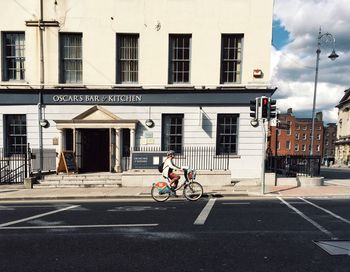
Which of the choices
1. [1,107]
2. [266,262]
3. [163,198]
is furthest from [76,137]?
[266,262]

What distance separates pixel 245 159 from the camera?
14.6 metres

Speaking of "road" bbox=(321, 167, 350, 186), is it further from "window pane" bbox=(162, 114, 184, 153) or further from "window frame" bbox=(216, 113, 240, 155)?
"window pane" bbox=(162, 114, 184, 153)

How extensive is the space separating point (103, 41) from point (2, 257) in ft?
40.5

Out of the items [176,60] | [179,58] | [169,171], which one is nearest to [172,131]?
[176,60]

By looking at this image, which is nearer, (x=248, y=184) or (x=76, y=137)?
(x=248, y=184)

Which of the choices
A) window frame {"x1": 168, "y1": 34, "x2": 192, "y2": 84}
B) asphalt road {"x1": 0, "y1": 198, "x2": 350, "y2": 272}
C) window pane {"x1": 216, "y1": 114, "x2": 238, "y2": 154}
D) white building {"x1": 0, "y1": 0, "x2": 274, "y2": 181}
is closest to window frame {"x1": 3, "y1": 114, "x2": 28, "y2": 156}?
white building {"x1": 0, "y1": 0, "x2": 274, "y2": 181}

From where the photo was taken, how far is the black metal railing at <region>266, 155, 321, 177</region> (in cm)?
1343

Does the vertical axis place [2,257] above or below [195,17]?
below

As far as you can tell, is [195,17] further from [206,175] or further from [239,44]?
[206,175]

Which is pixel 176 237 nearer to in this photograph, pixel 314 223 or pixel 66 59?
pixel 314 223

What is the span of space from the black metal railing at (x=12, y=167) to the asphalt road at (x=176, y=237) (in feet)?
18.9

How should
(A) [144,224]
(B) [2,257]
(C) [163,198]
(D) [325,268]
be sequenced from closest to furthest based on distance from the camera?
1. (D) [325,268]
2. (B) [2,257]
3. (A) [144,224]
4. (C) [163,198]

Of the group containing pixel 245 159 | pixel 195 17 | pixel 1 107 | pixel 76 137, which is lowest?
pixel 245 159

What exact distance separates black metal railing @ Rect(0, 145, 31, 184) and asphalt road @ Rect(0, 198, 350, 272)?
18.9ft
